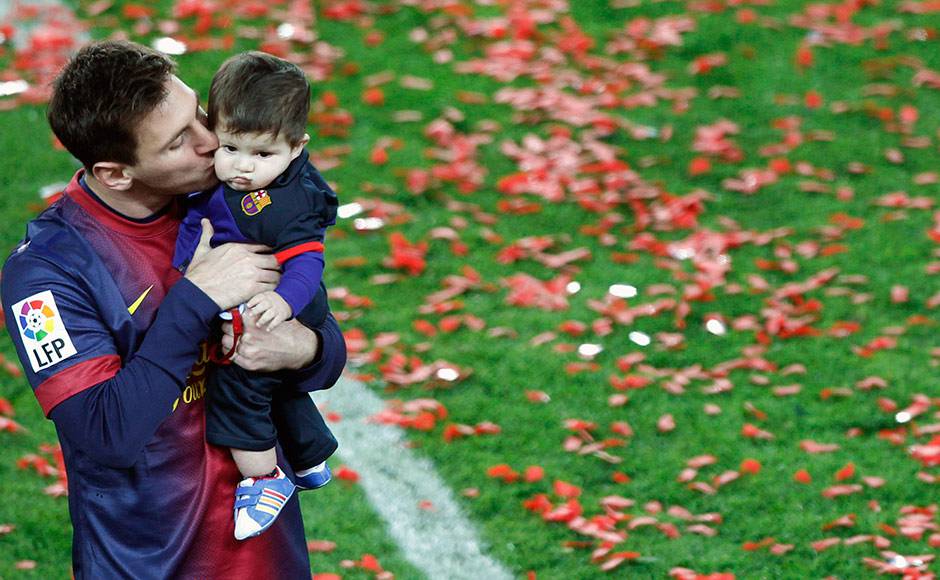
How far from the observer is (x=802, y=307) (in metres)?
7.29

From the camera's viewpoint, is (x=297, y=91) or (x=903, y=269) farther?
(x=903, y=269)

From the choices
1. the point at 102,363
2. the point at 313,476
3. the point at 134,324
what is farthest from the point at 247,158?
the point at 313,476

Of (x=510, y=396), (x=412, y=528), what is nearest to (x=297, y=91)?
→ (x=412, y=528)

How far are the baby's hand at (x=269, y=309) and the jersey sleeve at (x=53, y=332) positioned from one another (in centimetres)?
37

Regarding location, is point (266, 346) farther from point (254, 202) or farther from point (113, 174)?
point (113, 174)

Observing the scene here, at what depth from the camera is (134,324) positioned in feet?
10.3

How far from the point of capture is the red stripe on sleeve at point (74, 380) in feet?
9.73

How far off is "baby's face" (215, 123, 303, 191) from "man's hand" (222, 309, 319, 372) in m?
0.34

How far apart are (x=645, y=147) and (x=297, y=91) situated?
20.0 feet

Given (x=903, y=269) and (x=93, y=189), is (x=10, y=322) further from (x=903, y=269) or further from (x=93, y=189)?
(x=903, y=269)

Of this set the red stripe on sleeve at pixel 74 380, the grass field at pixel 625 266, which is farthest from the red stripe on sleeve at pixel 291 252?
the grass field at pixel 625 266

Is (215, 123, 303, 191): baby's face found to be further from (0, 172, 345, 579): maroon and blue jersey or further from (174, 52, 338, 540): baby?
(0, 172, 345, 579): maroon and blue jersey

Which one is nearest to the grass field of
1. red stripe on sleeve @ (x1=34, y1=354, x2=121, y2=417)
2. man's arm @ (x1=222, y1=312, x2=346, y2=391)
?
man's arm @ (x1=222, y1=312, x2=346, y2=391)

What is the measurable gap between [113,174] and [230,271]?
37cm
